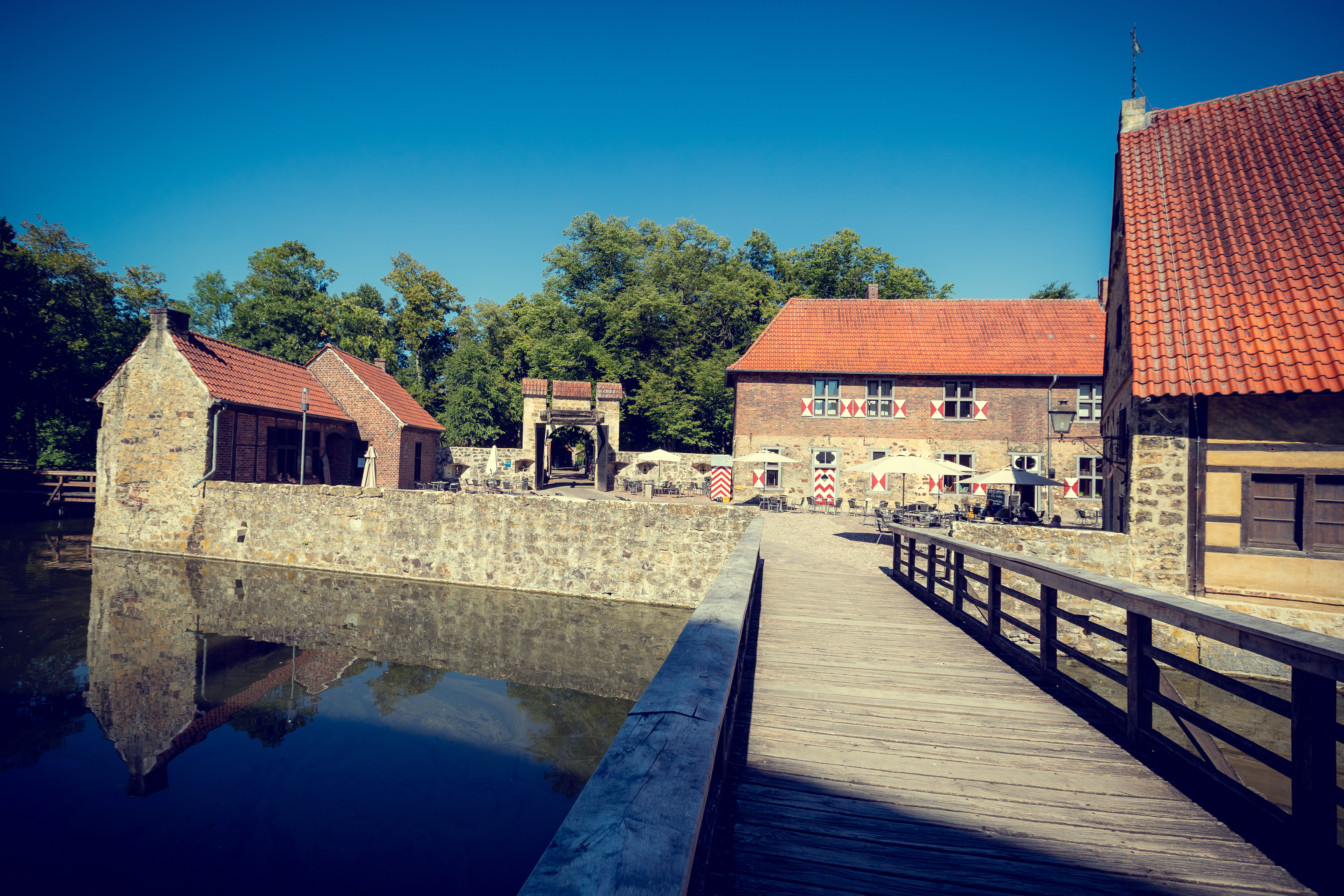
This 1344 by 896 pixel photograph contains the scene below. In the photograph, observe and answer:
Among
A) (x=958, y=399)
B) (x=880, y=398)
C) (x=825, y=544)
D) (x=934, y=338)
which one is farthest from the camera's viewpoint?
(x=934, y=338)

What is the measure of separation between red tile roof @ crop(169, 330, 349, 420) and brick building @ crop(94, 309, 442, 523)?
1.4 inches

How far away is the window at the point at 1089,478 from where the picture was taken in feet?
67.6

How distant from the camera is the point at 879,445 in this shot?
21.8m

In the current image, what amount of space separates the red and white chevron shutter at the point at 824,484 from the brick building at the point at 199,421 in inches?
639

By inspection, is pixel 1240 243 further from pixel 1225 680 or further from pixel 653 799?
pixel 653 799

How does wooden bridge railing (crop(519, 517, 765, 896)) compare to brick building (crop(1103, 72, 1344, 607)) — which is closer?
wooden bridge railing (crop(519, 517, 765, 896))

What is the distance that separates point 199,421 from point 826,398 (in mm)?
19171

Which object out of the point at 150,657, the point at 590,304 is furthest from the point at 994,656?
the point at 590,304

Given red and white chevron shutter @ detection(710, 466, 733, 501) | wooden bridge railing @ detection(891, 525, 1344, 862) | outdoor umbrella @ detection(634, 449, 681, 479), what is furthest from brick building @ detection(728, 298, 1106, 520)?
wooden bridge railing @ detection(891, 525, 1344, 862)

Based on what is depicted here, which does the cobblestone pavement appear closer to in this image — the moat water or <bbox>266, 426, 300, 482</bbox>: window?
the moat water

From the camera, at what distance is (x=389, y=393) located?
23578mm

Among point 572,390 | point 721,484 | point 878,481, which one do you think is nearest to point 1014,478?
point 878,481

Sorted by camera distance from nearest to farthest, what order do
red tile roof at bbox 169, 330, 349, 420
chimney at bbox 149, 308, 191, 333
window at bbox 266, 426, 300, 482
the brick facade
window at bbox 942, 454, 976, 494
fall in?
chimney at bbox 149, 308, 191, 333 → red tile roof at bbox 169, 330, 349, 420 → window at bbox 266, 426, 300, 482 → window at bbox 942, 454, 976, 494 → the brick facade

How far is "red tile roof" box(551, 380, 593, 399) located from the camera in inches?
1003
